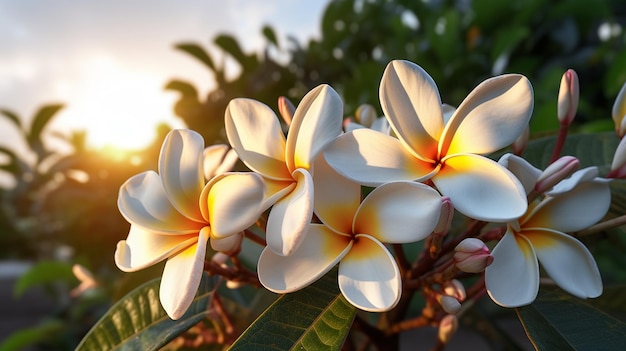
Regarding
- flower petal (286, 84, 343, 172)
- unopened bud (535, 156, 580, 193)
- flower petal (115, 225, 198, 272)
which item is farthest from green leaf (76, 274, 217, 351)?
unopened bud (535, 156, 580, 193)

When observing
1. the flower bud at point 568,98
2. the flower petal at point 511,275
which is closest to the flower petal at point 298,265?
the flower petal at point 511,275

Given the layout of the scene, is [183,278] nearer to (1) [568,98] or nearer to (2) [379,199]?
(2) [379,199]

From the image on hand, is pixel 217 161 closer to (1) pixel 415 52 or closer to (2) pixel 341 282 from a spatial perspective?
(2) pixel 341 282

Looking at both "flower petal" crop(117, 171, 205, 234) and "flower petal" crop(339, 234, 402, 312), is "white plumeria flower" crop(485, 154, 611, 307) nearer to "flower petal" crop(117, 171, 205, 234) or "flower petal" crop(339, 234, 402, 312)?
"flower petal" crop(339, 234, 402, 312)

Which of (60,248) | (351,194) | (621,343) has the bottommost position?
(60,248)

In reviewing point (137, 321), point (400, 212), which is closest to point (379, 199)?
point (400, 212)

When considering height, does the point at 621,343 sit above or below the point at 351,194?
below

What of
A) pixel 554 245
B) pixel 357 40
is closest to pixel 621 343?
pixel 554 245
